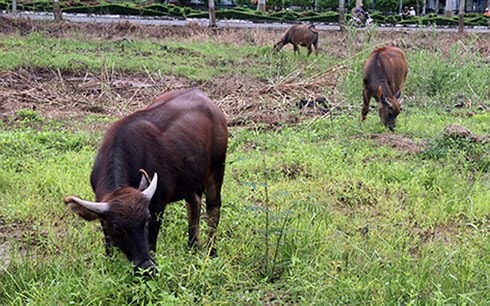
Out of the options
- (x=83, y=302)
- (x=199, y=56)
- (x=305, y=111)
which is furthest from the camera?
(x=199, y=56)

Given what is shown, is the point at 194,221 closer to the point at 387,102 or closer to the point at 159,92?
the point at 387,102

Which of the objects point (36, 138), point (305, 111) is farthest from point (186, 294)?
point (305, 111)

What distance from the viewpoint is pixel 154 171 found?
14.6 feet

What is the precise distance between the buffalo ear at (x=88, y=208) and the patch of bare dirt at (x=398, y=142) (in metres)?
6.00

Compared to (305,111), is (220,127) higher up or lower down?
higher up

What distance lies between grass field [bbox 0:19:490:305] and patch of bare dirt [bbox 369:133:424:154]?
0.11 feet

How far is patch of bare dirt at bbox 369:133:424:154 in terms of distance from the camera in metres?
8.92

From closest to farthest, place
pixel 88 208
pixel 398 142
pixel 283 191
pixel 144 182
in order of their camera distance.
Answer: pixel 88 208, pixel 144 182, pixel 283 191, pixel 398 142

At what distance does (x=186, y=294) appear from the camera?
3914 millimetres

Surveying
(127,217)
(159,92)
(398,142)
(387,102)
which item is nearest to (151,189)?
(127,217)

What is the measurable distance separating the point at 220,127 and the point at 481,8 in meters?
62.4

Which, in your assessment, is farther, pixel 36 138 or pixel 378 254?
pixel 36 138

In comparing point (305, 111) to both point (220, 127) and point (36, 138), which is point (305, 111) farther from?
point (220, 127)

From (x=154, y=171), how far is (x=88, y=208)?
738mm
